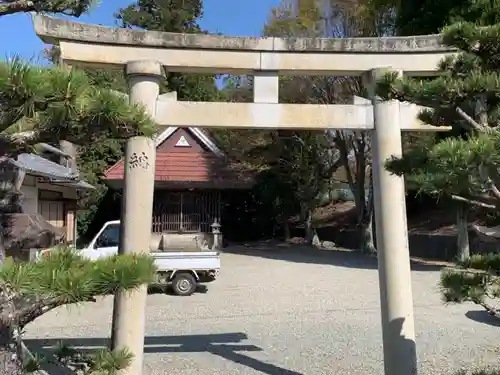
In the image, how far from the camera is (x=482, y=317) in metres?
9.27

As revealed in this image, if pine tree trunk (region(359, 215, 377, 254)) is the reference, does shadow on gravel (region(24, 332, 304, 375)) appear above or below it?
below

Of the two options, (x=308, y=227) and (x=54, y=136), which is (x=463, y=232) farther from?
(x=54, y=136)

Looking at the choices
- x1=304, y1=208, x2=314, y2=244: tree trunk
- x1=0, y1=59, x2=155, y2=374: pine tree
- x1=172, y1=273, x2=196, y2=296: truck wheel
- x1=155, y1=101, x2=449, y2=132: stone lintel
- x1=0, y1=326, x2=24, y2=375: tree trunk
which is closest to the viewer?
x1=0, y1=59, x2=155, y2=374: pine tree

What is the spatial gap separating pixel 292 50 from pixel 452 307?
7.40 m

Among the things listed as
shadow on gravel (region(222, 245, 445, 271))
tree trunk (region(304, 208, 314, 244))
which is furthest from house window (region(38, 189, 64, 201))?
tree trunk (region(304, 208, 314, 244))

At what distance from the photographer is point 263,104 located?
5234 millimetres

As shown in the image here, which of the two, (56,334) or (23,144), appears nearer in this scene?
(23,144)

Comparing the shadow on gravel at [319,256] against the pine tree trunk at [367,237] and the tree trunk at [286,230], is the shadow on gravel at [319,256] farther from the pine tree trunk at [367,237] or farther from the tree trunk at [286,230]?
the tree trunk at [286,230]

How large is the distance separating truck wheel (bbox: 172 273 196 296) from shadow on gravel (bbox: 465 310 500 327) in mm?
6041

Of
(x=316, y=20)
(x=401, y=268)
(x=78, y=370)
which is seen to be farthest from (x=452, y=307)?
(x=316, y=20)

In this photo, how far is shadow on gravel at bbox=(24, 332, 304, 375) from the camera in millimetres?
6336

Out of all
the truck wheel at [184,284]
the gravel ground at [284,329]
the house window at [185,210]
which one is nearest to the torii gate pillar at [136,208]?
the gravel ground at [284,329]

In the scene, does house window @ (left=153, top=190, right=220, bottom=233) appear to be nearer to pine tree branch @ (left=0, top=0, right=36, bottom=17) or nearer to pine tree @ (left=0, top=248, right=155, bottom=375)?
pine tree branch @ (left=0, top=0, right=36, bottom=17)

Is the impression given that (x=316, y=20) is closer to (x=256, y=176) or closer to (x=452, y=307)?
(x=256, y=176)
